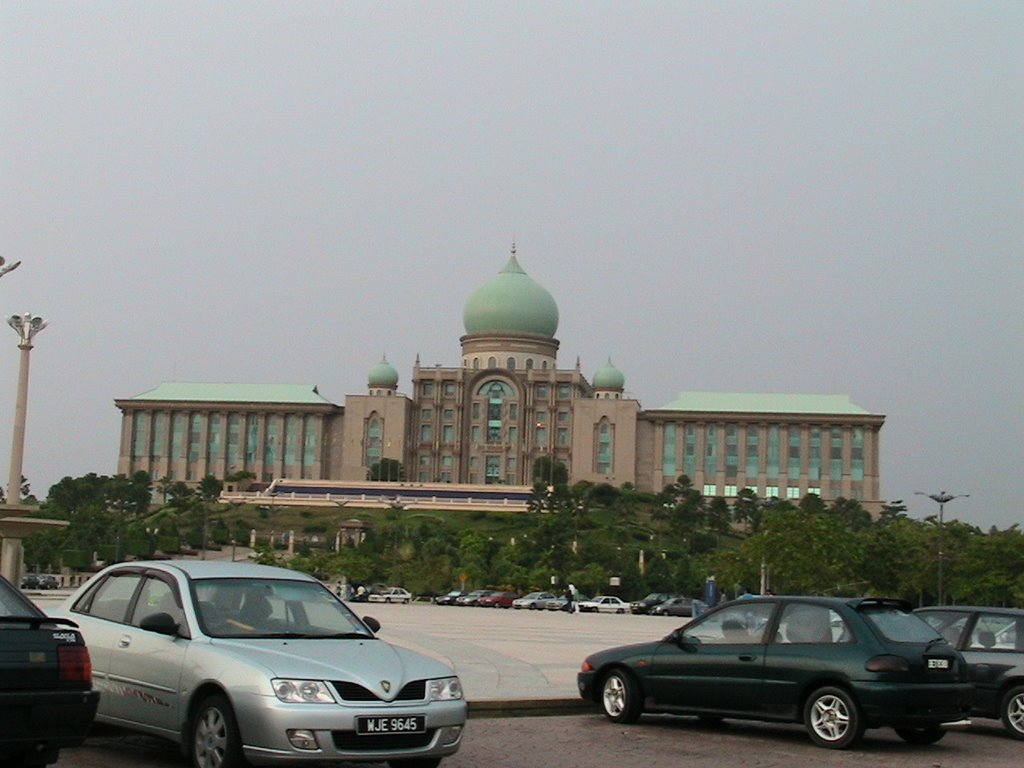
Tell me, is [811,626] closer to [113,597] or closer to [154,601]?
[154,601]

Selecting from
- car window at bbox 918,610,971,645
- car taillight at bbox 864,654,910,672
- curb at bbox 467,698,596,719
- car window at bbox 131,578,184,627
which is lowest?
curb at bbox 467,698,596,719

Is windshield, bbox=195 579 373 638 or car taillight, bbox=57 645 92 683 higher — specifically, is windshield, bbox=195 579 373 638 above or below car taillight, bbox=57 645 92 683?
above

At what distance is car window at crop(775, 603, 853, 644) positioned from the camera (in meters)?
14.2

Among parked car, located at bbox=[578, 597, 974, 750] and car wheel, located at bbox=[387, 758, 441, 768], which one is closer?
car wheel, located at bbox=[387, 758, 441, 768]

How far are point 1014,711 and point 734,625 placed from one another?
3459 millimetres

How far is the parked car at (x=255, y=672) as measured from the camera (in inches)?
407

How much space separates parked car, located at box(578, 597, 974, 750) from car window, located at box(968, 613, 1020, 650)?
6.44 ft

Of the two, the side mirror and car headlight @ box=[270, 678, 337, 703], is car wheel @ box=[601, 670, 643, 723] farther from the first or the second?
the side mirror

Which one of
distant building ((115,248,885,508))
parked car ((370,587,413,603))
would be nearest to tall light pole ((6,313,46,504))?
parked car ((370,587,413,603))

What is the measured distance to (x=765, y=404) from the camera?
138125mm

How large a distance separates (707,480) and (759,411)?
832 cm

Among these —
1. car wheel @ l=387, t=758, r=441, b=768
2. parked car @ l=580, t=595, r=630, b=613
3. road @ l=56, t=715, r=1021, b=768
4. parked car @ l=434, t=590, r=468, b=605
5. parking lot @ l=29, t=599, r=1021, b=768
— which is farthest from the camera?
parked car @ l=434, t=590, r=468, b=605

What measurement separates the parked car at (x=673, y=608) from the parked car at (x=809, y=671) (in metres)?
43.8

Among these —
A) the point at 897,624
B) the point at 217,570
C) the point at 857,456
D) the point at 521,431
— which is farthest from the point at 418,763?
the point at 857,456
